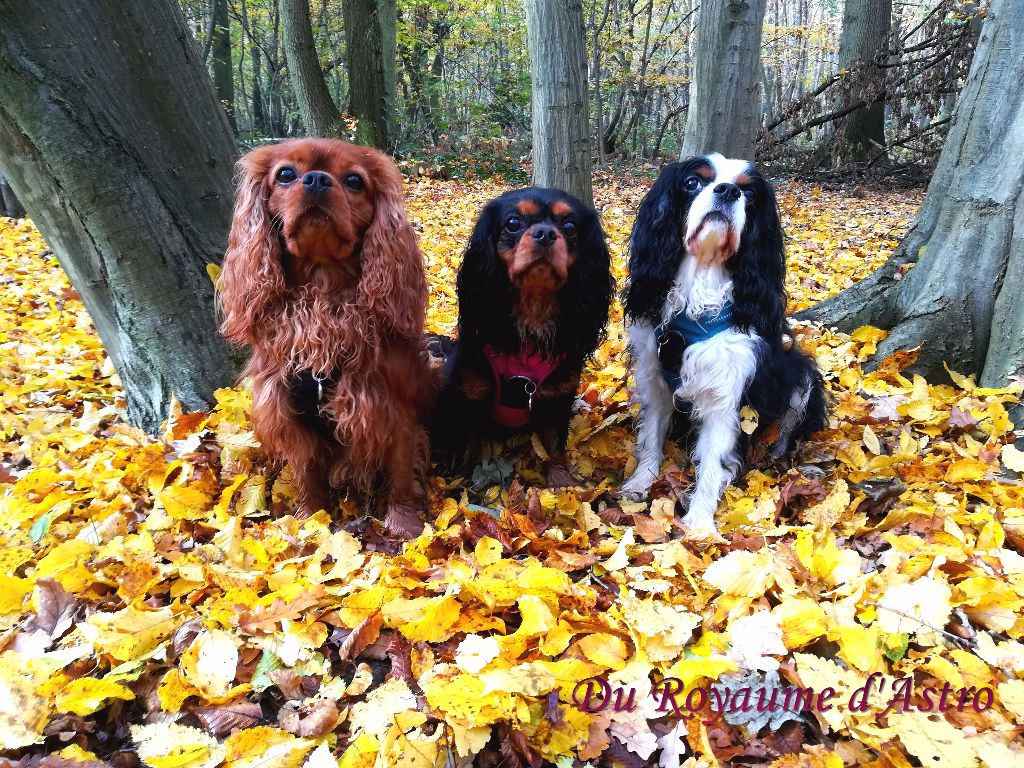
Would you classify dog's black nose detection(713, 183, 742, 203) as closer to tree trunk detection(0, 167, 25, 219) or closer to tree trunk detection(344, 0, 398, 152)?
tree trunk detection(344, 0, 398, 152)

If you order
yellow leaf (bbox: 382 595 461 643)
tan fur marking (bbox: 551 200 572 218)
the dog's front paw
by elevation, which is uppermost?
tan fur marking (bbox: 551 200 572 218)

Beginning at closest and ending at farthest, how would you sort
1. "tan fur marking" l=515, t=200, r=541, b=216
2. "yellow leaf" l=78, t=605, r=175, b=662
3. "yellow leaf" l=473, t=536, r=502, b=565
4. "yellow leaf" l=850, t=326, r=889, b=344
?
"yellow leaf" l=78, t=605, r=175, b=662 < "yellow leaf" l=473, t=536, r=502, b=565 < "tan fur marking" l=515, t=200, r=541, b=216 < "yellow leaf" l=850, t=326, r=889, b=344

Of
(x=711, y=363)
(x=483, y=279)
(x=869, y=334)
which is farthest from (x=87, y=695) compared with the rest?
(x=869, y=334)

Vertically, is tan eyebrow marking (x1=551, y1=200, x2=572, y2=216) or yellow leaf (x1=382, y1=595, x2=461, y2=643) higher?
tan eyebrow marking (x1=551, y1=200, x2=572, y2=216)

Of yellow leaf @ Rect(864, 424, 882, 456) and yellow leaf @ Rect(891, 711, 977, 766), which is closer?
yellow leaf @ Rect(891, 711, 977, 766)

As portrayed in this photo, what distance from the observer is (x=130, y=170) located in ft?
9.68

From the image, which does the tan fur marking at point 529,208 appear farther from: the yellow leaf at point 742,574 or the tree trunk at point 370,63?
the tree trunk at point 370,63

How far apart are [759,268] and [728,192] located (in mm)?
359

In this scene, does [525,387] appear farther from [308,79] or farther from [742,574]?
[308,79]

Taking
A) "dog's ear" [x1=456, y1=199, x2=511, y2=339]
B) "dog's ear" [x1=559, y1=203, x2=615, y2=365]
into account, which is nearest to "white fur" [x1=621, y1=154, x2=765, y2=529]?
"dog's ear" [x1=559, y1=203, x2=615, y2=365]

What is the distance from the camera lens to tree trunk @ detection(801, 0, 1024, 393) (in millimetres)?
3127

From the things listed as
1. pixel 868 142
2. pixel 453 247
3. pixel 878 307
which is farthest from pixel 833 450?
pixel 868 142

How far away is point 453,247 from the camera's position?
305 inches

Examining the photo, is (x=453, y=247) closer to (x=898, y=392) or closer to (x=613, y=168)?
(x=898, y=392)
